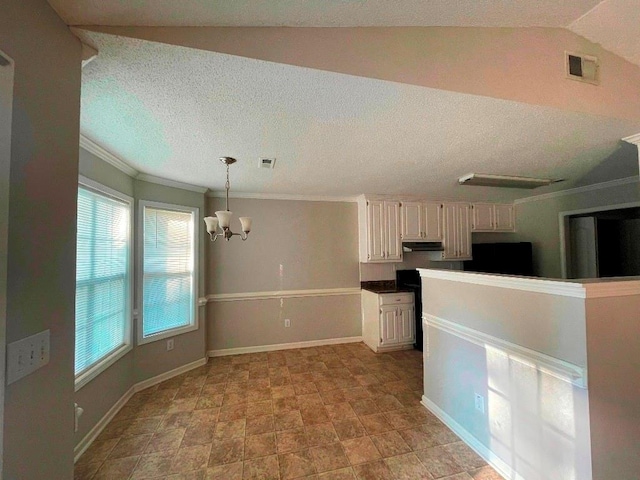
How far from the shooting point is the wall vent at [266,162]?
94.1 inches

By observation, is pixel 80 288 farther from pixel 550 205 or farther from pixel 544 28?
pixel 550 205

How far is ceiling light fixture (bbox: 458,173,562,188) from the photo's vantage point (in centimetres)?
291

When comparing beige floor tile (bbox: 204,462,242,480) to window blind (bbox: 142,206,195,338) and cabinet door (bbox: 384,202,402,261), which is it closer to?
window blind (bbox: 142,206,195,338)

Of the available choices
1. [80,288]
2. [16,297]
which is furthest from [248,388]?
[16,297]

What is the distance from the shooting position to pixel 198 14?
104 centimetres

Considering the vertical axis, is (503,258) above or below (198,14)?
below

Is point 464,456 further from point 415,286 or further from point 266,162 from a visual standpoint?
point 266,162

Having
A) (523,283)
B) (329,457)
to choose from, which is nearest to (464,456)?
(329,457)

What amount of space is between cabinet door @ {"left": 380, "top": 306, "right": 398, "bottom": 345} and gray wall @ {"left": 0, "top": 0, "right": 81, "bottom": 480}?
3.38 m

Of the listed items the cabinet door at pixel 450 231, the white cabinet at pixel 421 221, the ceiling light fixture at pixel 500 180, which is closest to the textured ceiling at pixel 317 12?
the ceiling light fixture at pixel 500 180

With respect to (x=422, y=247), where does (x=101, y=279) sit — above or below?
below

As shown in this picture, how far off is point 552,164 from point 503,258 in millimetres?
1899

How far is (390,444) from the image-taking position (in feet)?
6.47

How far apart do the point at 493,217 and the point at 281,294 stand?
12.8 feet
